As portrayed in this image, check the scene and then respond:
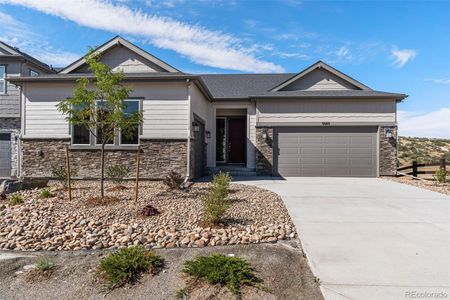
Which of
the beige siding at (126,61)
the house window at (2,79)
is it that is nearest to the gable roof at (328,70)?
the beige siding at (126,61)

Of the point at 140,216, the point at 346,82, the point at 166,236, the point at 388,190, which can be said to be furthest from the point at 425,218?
the point at 346,82

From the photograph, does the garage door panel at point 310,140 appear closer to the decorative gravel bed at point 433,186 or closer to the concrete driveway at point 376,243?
the decorative gravel bed at point 433,186

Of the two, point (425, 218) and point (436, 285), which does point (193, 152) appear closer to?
point (425, 218)

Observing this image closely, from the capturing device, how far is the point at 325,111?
13.1m

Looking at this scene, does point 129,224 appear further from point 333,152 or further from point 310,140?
point 333,152

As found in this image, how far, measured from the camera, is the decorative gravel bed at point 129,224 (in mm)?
4406

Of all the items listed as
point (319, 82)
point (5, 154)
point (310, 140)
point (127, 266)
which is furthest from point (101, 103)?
point (319, 82)

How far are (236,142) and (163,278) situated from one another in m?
11.9

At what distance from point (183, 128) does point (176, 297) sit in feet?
25.7

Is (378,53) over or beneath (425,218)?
over

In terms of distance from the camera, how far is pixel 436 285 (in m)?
3.15

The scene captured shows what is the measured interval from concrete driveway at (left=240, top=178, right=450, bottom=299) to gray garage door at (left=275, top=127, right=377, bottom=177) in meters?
5.01

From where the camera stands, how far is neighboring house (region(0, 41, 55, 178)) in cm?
1273

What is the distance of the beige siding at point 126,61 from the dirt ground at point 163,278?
871cm
